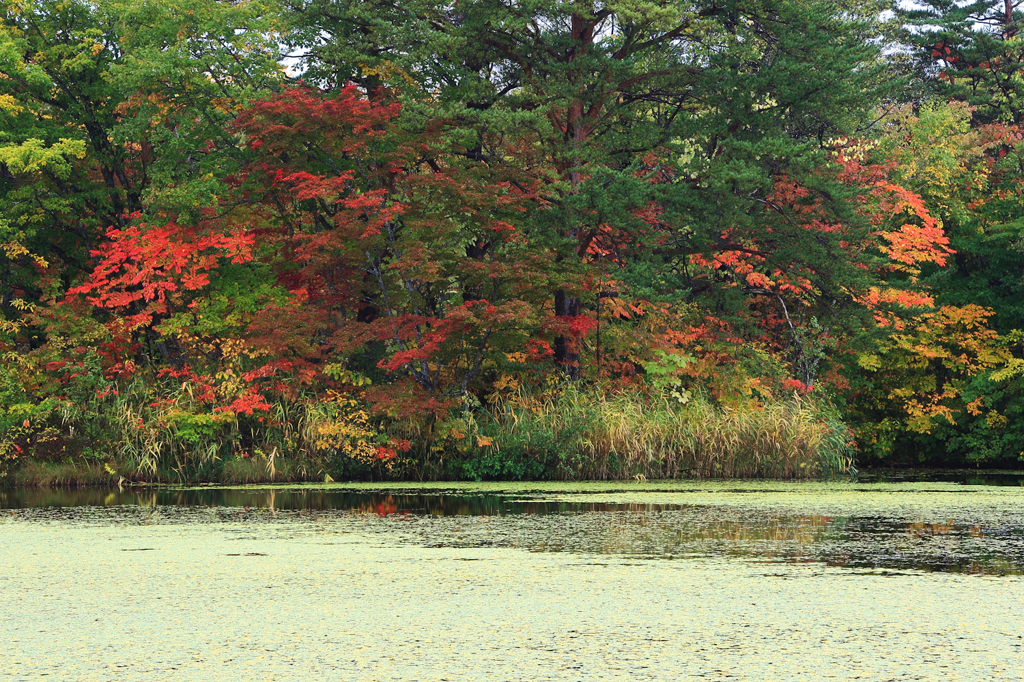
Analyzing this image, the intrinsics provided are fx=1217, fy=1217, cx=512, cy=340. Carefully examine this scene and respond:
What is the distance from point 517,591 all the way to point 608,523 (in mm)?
3818

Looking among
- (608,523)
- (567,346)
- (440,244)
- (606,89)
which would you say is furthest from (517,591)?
(606,89)

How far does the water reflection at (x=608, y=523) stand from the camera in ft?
28.8

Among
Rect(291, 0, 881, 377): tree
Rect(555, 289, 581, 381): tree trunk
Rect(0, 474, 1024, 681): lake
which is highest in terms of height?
Rect(291, 0, 881, 377): tree

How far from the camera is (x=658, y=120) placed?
23.5 m

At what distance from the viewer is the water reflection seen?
8.77m

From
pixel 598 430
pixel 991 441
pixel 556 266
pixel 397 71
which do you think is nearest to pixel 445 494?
pixel 598 430

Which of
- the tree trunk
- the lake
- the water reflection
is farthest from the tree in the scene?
the lake

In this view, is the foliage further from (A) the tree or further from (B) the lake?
(B) the lake

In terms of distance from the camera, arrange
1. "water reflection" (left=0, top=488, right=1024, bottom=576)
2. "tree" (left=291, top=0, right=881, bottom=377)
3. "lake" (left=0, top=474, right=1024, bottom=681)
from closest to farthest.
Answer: "lake" (left=0, top=474, right=1024, bottom=681) → "water reflection" (left=0, top=488, right=1024, bottom=576) → "tree" (left=291, top=0, right=881, bottom=377)

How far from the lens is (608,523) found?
1089 cm

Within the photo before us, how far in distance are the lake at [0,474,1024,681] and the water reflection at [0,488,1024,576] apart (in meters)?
0.05

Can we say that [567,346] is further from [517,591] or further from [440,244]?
[517,591]

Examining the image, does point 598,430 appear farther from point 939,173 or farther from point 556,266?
point 939,173

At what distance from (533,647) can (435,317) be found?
12661mm
